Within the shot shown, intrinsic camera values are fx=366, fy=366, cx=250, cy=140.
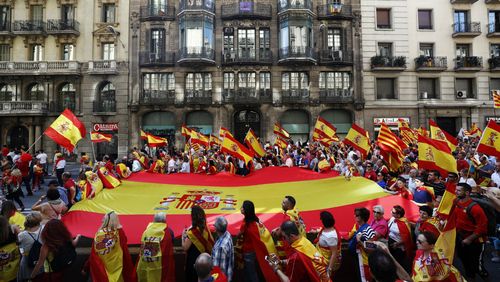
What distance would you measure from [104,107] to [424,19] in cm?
2951

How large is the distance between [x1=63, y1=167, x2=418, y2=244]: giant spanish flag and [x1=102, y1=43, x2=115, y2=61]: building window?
2276 cm

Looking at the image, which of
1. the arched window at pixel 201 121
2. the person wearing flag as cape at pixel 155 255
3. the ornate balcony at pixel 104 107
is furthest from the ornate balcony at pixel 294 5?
the person wearing flag as cape at pixel 155 255

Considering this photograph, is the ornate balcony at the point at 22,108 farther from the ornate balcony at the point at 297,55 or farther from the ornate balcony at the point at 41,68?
the ornate balcony at the point at 297,55

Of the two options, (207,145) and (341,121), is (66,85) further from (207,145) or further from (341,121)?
(341,121)

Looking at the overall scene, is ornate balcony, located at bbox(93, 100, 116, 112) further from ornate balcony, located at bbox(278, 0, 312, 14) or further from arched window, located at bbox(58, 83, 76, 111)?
ornate balcony, located at bbox(278, 0, 312, 14)

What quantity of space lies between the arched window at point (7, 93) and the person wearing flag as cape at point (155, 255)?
33.4 metres

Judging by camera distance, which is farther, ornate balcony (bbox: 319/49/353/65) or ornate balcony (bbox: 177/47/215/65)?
ornate balcony (bbox: 319/49/353/65)

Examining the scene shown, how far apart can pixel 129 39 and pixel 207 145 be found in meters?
16.0

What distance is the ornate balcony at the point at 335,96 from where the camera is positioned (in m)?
31.4

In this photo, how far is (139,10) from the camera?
106 ft

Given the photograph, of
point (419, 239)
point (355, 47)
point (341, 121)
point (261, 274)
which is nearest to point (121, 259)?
point (261, 274)

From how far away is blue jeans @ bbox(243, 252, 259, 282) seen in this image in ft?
18.8

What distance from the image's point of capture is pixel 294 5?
103ft

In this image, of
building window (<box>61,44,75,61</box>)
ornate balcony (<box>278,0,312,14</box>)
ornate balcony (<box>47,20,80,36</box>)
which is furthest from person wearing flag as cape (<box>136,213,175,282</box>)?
building window (<box>61,44,75,61</box>)
